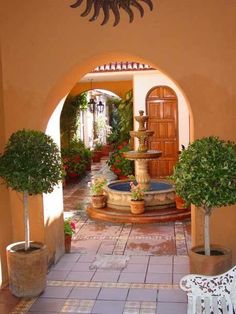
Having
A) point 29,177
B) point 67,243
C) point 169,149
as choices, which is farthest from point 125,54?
point 169,149

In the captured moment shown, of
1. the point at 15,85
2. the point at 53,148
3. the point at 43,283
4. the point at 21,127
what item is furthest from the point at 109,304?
the point at 15,85

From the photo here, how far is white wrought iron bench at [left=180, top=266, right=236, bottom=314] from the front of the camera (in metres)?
3.66

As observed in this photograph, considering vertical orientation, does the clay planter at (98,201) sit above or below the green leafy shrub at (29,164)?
below

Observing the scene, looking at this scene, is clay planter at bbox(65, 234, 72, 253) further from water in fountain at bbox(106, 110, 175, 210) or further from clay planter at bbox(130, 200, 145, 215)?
water in fountain at bbox(106, 110, 175, 210)

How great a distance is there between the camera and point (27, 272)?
17.0 ft

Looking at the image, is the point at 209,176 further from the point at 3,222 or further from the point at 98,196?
the point at 98,196

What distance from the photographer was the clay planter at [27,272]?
5148mm

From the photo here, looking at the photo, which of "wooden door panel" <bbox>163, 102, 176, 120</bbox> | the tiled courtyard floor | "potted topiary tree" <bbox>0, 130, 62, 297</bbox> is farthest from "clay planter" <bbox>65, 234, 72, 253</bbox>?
"wooden door panel" <bbox>163, 102, 176, 120</bbox>

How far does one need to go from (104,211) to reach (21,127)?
3.92m

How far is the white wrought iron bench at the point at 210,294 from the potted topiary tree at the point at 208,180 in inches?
31.3

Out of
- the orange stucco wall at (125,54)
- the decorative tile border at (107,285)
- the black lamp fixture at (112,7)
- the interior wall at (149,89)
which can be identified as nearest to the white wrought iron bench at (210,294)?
the decorative tile border at (107,285)

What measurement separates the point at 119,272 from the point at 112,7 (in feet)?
11.3

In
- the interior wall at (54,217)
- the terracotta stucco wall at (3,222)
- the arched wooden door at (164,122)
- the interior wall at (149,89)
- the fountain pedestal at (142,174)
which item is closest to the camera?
the terracotta stucco wall at (3,222)

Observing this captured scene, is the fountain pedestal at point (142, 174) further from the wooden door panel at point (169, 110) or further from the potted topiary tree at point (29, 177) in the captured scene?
the potted topiary tree at point (29, 177)
